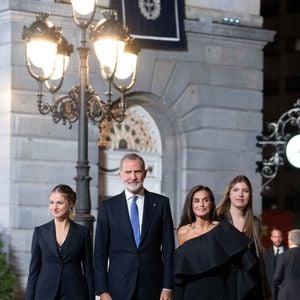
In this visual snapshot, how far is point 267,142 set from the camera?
79.9 ft

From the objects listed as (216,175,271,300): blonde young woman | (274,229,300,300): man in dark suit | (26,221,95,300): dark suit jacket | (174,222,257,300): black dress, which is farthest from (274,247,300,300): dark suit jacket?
(174,222,257,300): black dress

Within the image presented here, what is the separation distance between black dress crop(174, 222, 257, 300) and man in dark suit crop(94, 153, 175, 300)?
11.5 inches

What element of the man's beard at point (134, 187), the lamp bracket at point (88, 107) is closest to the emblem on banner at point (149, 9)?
the lamp bracket at point (88, 107)

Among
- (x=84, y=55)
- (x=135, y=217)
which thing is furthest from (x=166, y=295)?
(x=84, y=55)

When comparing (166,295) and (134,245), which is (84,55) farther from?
(166,295)

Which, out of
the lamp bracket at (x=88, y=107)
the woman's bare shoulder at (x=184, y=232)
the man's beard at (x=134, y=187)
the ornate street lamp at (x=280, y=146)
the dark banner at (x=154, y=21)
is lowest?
the woman's bare shoulder at (x=184, y=232)

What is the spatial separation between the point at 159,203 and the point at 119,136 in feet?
37.4

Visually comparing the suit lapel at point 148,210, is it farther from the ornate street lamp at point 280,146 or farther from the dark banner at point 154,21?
the ornate street lamp at point 280,146

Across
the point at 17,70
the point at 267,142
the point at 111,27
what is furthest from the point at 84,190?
the point at 267,142

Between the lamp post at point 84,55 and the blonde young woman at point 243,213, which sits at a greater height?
the lamp post at point 84,55

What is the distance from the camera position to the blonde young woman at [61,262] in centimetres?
1190

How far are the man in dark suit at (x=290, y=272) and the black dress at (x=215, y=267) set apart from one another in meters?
6.65

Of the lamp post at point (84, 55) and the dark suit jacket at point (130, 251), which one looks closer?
the dark suit jacket at point (130, 251)

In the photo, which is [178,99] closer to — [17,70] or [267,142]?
[267,142]
